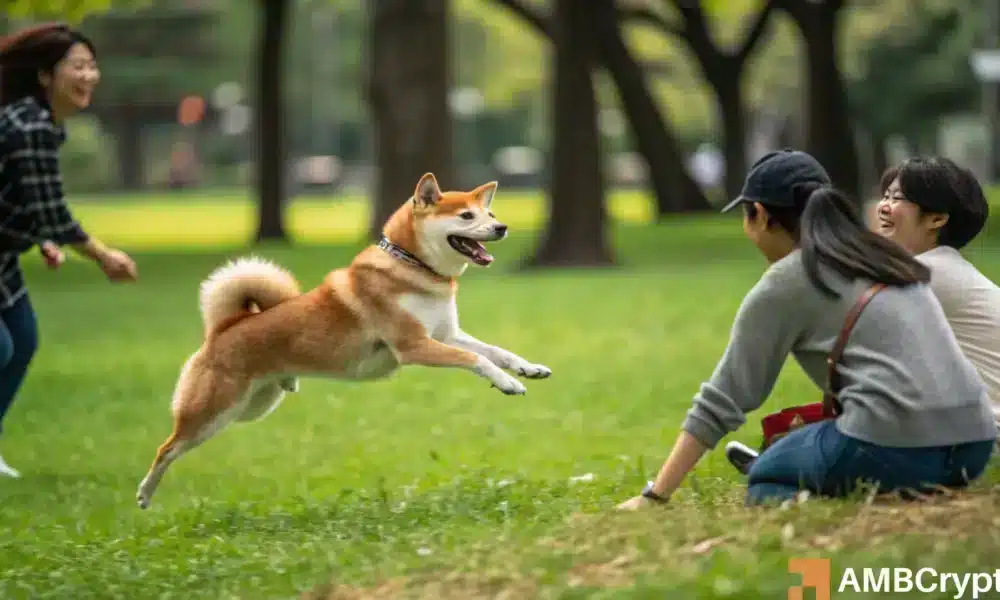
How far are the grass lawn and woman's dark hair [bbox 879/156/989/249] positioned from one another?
95cm

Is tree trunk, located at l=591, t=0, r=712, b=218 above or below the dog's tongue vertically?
below

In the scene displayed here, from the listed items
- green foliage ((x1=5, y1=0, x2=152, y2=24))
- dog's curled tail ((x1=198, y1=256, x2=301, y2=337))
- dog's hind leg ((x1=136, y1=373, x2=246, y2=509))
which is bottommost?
green foliage ((x1=5, y1=0, x2=152, y2=24))

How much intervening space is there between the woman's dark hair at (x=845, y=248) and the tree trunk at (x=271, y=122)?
25942mm

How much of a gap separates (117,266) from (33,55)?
4.09 feet

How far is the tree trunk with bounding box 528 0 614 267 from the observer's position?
2333cm

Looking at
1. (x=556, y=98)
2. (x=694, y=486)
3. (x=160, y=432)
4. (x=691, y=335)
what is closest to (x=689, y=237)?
(x=556, y=98)

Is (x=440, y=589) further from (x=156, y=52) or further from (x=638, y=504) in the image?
(x=156, y=52)

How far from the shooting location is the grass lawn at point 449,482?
5.75 m

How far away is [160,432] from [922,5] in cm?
3958

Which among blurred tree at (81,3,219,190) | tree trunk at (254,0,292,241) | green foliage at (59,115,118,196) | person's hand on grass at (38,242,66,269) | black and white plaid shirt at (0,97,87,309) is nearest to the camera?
black and white plaid shirt at (0,97,87,309)

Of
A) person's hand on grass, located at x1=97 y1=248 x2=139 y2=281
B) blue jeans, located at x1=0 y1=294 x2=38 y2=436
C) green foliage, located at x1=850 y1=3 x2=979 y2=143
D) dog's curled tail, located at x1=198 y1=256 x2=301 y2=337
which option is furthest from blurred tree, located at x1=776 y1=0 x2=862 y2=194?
dog's curled tail, located at x1=198 y1=256 x2=301 y2=337

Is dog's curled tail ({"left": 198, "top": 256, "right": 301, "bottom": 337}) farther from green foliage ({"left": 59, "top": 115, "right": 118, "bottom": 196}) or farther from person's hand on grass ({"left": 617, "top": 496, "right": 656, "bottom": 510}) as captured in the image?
green foliage ({"left": 59, "top": 115, "right": 118, "bottom": 196})

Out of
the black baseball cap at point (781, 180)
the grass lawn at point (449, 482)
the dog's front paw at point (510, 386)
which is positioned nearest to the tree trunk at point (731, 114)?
the grass lawn at point (449, 482)

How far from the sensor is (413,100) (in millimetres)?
23766
